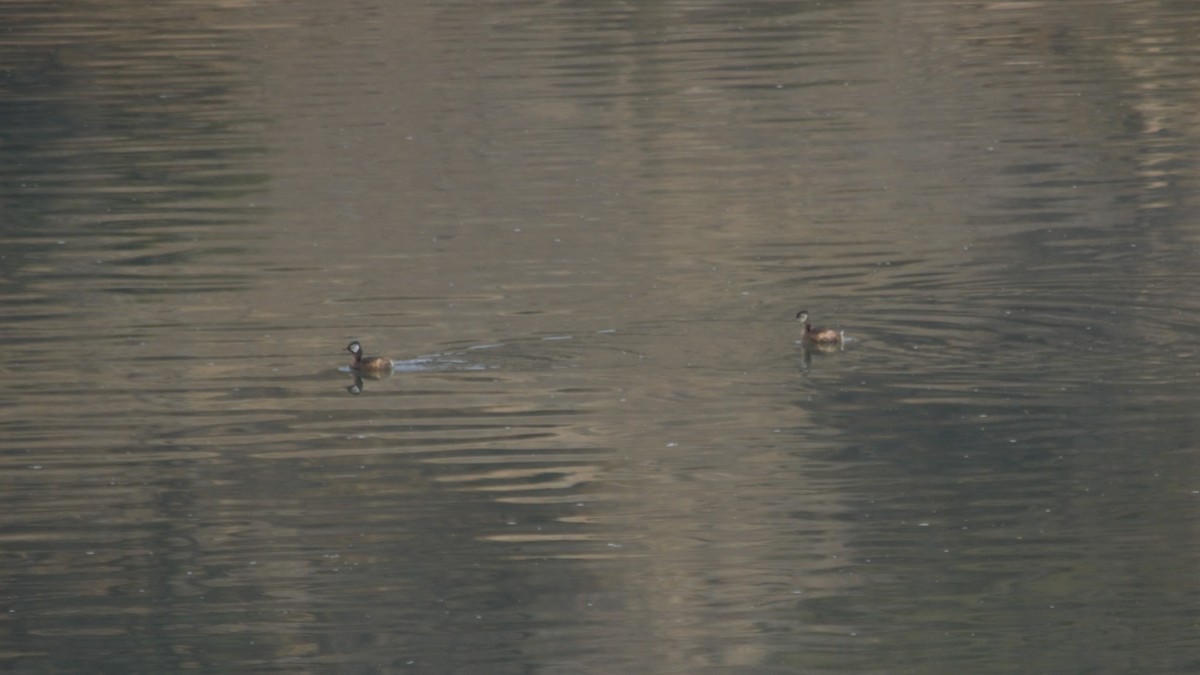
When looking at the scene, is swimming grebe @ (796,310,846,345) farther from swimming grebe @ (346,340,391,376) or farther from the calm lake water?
swimming grebe @ (346,340,391,376)

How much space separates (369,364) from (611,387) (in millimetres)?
1696

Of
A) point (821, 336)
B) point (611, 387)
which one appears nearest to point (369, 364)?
point (611, 387)

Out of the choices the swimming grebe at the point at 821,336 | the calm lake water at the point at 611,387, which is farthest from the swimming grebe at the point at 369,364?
the swimming grebe at the point at 821,336

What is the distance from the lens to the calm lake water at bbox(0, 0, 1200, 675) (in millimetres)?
10094

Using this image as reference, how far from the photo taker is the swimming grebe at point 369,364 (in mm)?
14172

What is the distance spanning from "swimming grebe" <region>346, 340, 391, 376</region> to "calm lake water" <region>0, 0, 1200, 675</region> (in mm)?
185

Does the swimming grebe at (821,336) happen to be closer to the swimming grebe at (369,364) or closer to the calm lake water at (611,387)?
the calm lake water at (611,387)

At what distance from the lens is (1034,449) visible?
1217cm

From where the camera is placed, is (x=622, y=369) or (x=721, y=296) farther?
(x=721, y=296)

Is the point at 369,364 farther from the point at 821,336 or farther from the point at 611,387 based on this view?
the point at 821,336

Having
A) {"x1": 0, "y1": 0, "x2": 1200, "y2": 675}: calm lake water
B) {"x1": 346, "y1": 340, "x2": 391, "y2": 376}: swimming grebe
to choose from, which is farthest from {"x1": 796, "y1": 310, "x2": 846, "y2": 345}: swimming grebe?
{"x1": 346, "y1": 340, "x2": 391, "y2": 376}: swimming grebe

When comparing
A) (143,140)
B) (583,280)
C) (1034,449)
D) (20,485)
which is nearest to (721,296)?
(583,280)

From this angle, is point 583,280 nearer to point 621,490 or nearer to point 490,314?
point 490,314

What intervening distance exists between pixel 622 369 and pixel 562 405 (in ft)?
2.93
